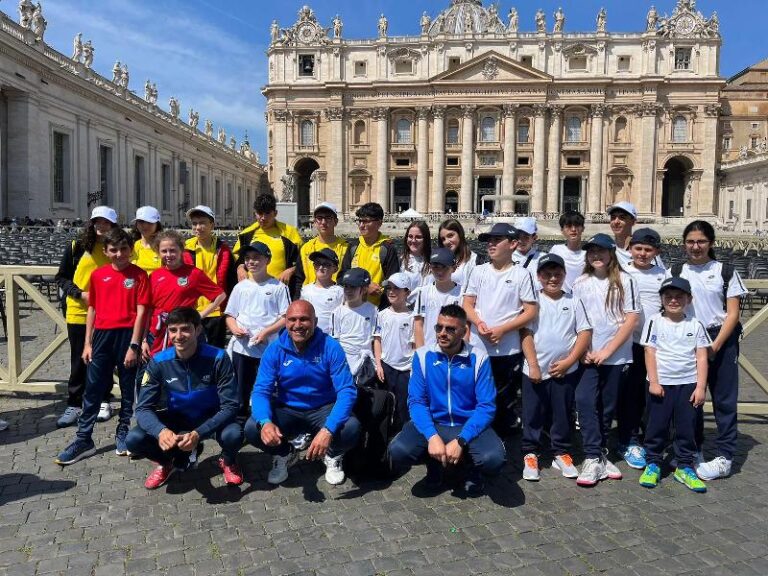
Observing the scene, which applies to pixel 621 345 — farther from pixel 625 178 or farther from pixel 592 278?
pixel 625 178

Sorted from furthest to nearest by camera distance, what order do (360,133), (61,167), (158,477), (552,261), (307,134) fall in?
(307,134) → (360,133) → (61,167) → (552,261) → (158,477)

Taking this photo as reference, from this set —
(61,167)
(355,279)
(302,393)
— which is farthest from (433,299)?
(61,167)

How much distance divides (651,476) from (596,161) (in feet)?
203

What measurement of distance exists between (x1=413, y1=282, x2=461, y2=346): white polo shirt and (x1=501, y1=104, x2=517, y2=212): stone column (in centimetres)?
5726

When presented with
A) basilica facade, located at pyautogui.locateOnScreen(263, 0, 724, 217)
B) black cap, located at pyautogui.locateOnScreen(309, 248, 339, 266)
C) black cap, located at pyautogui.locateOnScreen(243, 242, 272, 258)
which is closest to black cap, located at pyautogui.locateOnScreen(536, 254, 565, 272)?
black cap, located at pyautogui.locateOnScreen(309, 248, 339, 266)

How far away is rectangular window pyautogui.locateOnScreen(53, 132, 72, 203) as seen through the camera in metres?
34.4

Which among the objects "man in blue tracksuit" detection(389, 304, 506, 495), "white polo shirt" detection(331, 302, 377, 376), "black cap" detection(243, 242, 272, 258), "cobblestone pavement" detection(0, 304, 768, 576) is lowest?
"cobblestone pavement" detection(0, 304, 768, 576)

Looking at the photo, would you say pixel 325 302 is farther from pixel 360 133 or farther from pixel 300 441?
pixel 360 133

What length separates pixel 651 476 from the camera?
468cm

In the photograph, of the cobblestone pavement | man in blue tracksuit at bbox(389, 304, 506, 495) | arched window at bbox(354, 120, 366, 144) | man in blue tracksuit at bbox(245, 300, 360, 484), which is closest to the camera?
the cobblestone pavement

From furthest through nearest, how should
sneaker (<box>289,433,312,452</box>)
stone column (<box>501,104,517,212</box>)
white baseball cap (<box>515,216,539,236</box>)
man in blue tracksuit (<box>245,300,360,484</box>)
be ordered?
stone column (<box>501,104,517,212</box>) < white baseball cap (<box>515,216,539,236</box>) < sneaker (<box>289,433,312,452</box>) < man in blue tracksuit (<box>245,300,360,484</box>)

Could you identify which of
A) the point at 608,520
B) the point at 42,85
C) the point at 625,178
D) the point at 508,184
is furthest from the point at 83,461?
the point at 625,178

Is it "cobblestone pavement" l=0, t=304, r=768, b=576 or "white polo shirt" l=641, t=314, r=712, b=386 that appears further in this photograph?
"white polo shirt" l=641, t=314, r=712, b=386

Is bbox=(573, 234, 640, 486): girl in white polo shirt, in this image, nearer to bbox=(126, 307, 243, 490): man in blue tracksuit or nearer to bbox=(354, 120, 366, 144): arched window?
bbox=(126, 307, 243, 490): man in blue tracksuit
